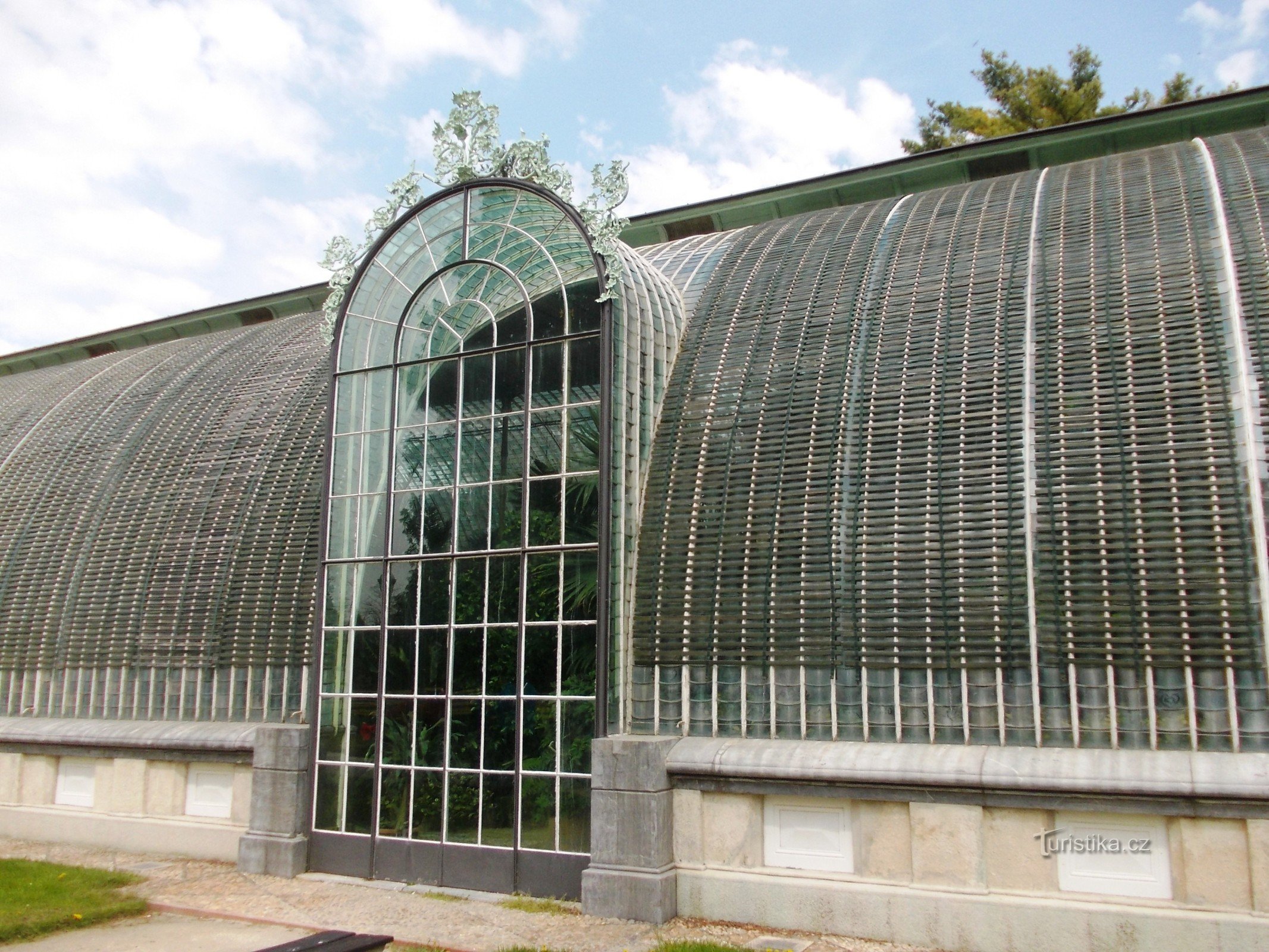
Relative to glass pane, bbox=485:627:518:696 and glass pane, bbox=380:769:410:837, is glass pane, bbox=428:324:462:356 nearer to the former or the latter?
glass pane, bbox=485:627:518:696

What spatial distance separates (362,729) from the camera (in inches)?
490

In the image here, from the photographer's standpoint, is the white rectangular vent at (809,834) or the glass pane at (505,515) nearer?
the white rectangular vent at (809,834)

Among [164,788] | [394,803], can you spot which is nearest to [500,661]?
[394,803]

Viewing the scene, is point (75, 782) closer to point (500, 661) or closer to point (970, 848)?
point (500, 661)

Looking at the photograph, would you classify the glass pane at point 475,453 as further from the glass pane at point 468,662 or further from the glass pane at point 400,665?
the glass pane at point 400,665

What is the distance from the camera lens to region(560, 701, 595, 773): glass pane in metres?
11.0

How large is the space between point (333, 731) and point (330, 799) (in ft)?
2.63

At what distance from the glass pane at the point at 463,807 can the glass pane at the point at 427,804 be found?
0.16 meters

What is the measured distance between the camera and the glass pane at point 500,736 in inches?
447

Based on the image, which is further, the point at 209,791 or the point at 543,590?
the point at 209,791

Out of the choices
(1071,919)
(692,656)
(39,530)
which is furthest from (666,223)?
(1071,919)

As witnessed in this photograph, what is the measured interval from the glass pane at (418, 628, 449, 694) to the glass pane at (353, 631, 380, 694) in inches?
26.0

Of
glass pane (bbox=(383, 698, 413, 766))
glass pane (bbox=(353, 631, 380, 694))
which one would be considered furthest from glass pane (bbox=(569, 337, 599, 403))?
glass pane (bbox=(383, 698, 413, 766))

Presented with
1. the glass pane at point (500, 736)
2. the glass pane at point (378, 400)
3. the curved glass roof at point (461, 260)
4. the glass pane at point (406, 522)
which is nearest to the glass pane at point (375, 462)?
the glass pane at point (378, 400)
